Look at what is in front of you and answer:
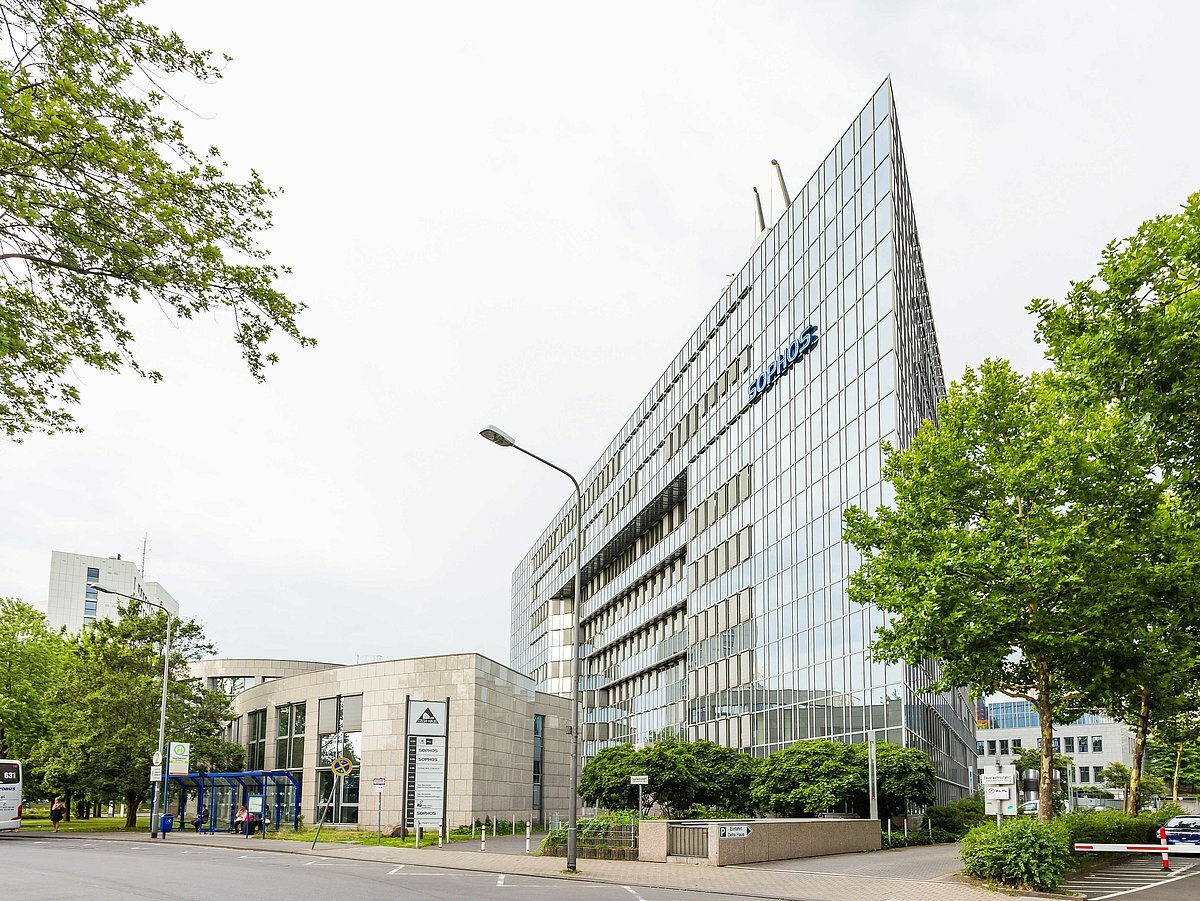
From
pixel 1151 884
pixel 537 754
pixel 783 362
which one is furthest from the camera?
pixel 537 754

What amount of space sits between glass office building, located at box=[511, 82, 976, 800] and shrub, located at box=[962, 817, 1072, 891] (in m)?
15.4

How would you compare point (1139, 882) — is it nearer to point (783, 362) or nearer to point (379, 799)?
point (379, 799)

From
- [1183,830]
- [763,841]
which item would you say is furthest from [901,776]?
[763,841]

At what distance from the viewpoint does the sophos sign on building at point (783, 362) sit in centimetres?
4734

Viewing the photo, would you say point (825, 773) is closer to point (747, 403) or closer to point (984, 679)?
point (984, 679)

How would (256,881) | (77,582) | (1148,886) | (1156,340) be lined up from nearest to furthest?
(1156,340) → (1148,886) → (256,881) → (77,582)

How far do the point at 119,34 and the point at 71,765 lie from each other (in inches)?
1903

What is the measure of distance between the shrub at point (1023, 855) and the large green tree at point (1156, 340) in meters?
6.84

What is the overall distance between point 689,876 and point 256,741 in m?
37.0

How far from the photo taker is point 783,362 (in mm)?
49469

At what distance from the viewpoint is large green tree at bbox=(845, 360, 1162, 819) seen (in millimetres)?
22625

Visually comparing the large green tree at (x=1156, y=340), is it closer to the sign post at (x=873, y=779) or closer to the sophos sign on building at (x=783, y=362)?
the sign post at (x=873, y=779)

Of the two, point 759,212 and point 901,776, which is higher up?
point 759,212

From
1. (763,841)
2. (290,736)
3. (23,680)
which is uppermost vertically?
(23,680)
